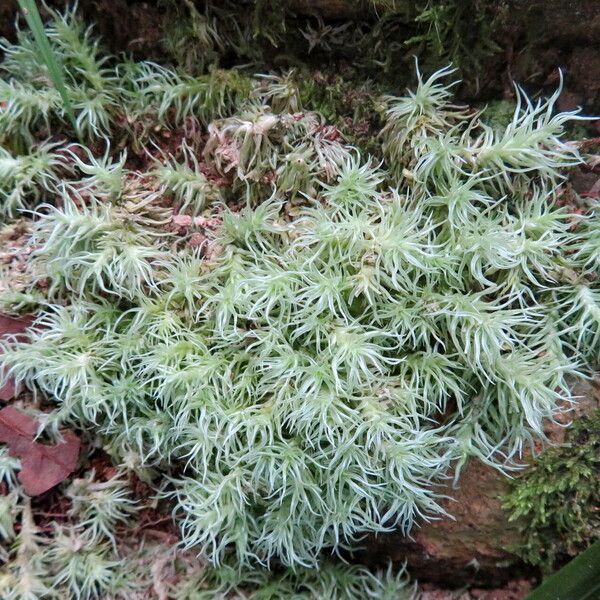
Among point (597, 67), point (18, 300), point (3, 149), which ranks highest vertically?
point (3, 149)

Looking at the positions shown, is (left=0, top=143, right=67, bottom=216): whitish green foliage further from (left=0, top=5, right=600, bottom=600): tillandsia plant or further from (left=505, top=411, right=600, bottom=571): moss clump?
(left=505, top=411, right=600, bottom=571): moss clump

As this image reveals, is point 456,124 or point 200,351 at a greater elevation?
point 456,124

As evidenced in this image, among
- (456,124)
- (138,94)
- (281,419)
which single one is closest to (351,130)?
(456,124)

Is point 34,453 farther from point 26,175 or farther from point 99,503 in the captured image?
point 26,175

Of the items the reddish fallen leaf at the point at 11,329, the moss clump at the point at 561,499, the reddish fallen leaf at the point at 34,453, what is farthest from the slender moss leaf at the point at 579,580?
the reddish fallen leaf at the point at 11,329

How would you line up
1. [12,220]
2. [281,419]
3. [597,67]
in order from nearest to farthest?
[281,419]
[597,67]
[12,220]

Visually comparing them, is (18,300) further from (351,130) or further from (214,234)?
(351,130)

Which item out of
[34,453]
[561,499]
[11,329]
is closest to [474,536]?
[561,499]
